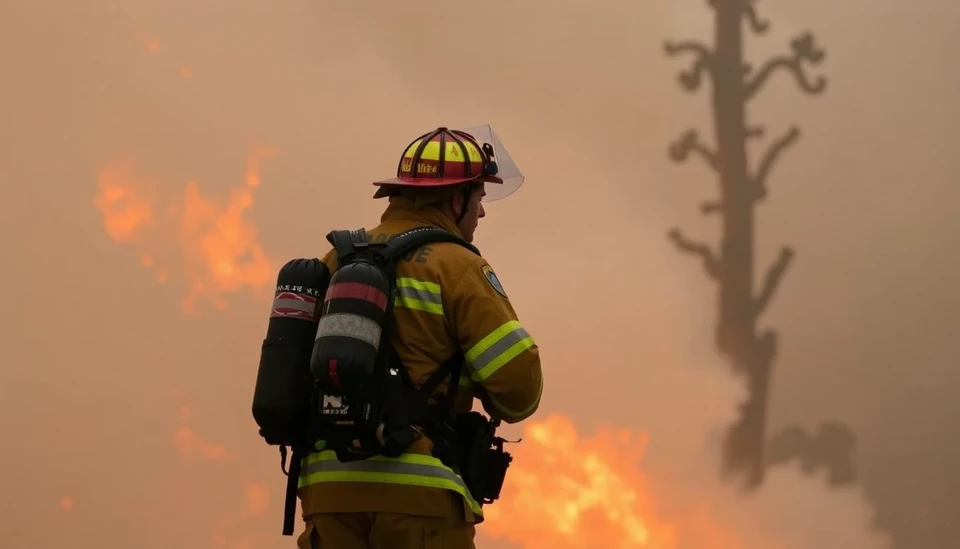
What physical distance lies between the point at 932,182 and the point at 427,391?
9.81 feet

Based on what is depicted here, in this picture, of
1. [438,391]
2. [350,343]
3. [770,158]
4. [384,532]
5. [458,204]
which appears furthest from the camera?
[770,158]

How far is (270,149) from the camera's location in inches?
174

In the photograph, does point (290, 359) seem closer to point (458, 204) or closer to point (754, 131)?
point (458, 204)

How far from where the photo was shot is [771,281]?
4.50 meters

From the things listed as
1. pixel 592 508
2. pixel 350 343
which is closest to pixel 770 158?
pixel 592 508

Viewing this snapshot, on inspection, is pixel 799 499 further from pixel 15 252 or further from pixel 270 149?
pixel 15 252

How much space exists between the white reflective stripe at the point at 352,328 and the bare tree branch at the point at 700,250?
94.0 inches

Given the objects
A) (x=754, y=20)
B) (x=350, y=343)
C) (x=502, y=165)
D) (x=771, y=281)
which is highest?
(x=754, y=20)

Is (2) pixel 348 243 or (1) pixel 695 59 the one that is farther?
(1) pixel 695 59

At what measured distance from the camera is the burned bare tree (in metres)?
4.42

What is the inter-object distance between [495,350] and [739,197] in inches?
93.2

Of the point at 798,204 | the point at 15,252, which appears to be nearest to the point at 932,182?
the point at 798,204

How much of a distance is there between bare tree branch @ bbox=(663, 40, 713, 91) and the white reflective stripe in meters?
2.63

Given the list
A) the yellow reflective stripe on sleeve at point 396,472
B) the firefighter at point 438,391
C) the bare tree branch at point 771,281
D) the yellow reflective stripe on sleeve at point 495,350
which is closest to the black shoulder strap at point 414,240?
the firefighter at point 438,391
